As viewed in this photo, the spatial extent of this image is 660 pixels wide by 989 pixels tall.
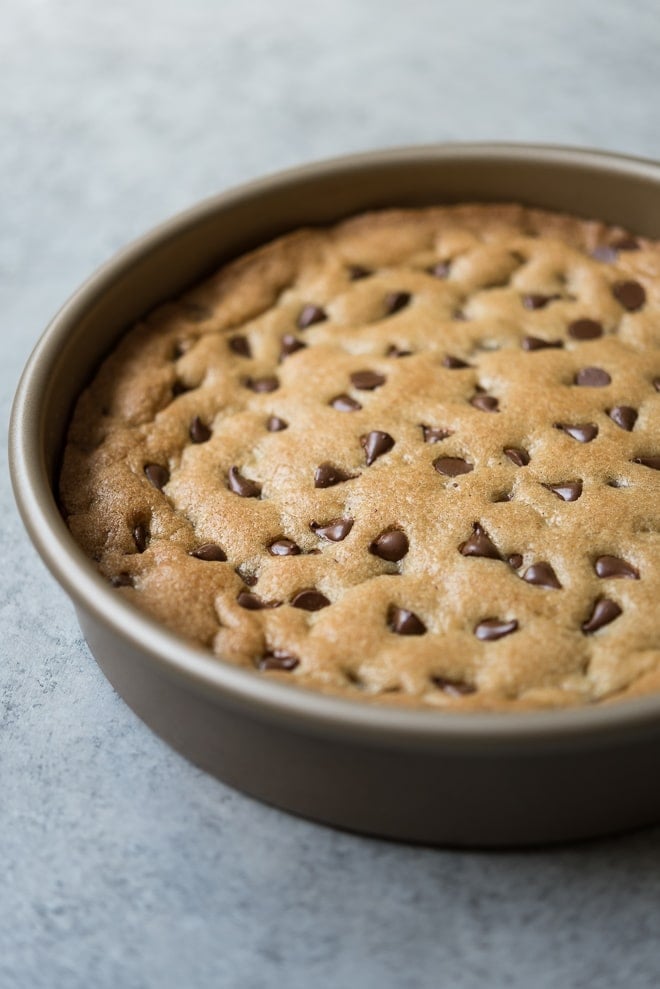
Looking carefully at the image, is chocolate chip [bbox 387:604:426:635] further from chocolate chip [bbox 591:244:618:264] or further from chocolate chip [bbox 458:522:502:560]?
chocolate chip [bbox 591:244:618:264]

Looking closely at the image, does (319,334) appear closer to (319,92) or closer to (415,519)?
(415,519)

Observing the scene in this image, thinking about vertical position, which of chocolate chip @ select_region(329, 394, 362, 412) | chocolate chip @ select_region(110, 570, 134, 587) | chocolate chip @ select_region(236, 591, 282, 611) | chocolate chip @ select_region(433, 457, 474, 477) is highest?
chocolate chip @ select_region(433, 457, 474, 477)

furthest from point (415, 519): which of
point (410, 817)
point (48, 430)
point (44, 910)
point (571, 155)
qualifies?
point (571, 155)

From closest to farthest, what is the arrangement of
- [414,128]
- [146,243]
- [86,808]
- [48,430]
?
[86,808] → [48,430] → [146,243] → [414,128]

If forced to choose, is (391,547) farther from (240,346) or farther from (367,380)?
(240,346)

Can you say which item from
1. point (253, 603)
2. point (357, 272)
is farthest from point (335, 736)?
point (357, 272)

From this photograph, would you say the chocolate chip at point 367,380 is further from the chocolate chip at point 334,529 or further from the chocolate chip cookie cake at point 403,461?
the chocolate chip at point 334,529

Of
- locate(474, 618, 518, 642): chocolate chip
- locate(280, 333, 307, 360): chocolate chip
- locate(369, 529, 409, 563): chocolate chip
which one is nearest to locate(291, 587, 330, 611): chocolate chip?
locate(369, 529, 409, 563): chocolate chip
